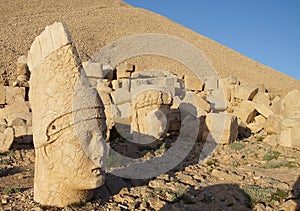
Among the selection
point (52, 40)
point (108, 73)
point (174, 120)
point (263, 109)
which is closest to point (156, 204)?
point (52, 40)

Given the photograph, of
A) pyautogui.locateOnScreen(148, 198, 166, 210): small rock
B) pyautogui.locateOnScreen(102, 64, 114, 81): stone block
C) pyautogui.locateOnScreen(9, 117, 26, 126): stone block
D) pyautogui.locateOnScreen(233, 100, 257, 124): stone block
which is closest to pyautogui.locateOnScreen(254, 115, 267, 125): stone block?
pyautogui.locateOnScreen(233, 100, 257, 124): stone block

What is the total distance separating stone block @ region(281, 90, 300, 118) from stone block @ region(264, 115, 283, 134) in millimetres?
324

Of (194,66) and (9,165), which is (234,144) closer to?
(9,165)

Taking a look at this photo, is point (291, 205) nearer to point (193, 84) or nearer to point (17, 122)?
point (17, 122)

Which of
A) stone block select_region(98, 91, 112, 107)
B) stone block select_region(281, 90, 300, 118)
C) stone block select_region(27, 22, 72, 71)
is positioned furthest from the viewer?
stone block select_region(281, 90, 300, 118)

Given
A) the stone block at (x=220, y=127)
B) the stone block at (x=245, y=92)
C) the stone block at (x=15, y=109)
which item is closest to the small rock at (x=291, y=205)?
the stone block at (x=220, y=127)

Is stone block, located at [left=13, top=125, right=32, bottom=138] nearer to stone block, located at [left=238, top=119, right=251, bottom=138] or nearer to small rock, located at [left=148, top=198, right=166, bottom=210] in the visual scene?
small rock, located at [left=148, top=198, right=166, bottom=210]

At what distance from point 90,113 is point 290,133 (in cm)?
590

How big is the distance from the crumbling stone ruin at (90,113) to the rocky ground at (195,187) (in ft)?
1.33

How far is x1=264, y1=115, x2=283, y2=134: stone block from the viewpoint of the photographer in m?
8.91

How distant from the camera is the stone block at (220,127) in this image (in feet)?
26.2

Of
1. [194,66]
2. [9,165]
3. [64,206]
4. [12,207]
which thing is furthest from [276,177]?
[194,66]

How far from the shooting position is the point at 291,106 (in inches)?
365

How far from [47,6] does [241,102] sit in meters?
31.3
